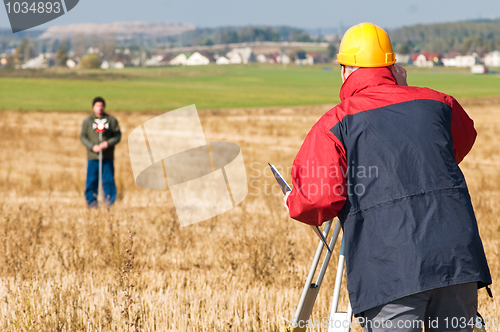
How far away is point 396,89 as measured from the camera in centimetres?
234

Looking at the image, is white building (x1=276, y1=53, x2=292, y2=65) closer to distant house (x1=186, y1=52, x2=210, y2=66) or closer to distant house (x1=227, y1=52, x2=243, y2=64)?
distant house (x1=227, y1=52, x2=243, y2=64)

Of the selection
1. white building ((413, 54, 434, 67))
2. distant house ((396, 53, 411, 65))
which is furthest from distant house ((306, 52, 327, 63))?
white building ((413, 54, 434, 67))

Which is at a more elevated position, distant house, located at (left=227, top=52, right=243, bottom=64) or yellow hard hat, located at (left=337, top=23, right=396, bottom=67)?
yellow hard hat, located at (left=337, top=23, right=396, bottom=67)

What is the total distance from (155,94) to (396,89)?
55.9m

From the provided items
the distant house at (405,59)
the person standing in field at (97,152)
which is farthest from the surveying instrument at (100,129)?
the distant house at (405,59)

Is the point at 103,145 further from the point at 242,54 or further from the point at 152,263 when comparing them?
the point at 242,54

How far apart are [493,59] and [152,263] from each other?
16455 centimetres

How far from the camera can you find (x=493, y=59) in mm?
152875

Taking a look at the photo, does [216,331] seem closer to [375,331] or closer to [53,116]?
[375,331]

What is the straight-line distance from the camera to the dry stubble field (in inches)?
158

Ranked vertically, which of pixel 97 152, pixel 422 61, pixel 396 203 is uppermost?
pixel 396 203

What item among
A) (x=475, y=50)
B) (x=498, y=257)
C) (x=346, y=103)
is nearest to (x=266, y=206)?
(x=498, y=257)

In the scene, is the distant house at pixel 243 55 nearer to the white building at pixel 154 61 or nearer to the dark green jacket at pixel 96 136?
the white building at pixel 154 61

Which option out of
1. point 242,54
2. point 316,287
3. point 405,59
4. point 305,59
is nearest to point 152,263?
point 316,287
